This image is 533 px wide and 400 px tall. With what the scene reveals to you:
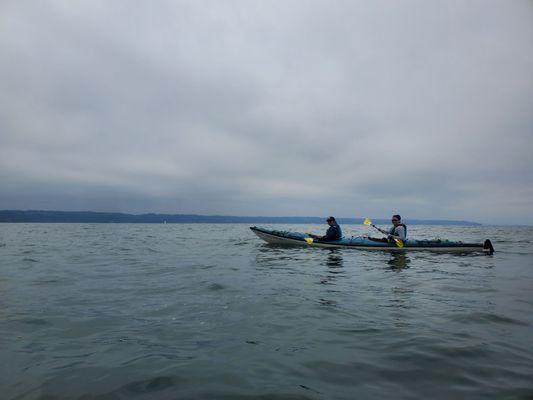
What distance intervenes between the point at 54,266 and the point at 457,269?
731 inches

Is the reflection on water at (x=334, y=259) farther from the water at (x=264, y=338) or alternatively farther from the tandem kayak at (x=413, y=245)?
the water at (x=264, y=338)

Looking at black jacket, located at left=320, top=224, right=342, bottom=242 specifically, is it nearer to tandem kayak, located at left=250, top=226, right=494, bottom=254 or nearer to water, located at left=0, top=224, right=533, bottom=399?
tandem kayak, located at left=250, top=226, right=494, bottom=254

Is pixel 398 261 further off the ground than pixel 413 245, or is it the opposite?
pixel 413 245

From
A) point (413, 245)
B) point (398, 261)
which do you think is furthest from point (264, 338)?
point (413, 245)

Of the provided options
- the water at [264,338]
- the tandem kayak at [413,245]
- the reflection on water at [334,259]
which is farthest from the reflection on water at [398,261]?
the water at [264,338]

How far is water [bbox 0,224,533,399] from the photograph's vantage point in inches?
170

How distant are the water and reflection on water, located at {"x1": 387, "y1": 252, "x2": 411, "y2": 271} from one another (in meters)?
3.31

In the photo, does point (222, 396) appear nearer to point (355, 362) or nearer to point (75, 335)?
point (355, 362)

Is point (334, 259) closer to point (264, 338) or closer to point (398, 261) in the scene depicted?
point (398, 261)

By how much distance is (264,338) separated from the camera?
6145mm

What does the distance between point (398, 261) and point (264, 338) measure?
44.5ft

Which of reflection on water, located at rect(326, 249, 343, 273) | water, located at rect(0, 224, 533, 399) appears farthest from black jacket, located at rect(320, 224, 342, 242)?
water, located at rect(0, 224, 533, 399)

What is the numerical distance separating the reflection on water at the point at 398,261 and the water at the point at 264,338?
130 inches

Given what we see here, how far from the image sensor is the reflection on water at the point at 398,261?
15.5 meters
